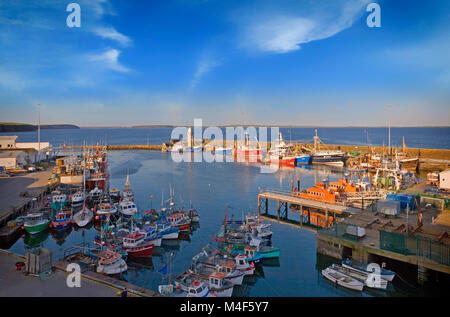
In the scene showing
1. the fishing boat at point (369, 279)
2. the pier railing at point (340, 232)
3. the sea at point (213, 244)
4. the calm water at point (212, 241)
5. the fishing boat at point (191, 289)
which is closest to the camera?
the fishing boat at point (191, 289)

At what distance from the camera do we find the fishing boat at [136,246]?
21.1 meters

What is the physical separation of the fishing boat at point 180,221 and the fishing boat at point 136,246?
440 centimetres

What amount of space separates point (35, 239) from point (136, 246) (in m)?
10.3

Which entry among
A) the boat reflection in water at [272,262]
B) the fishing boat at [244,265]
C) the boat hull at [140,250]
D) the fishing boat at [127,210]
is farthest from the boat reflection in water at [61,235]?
the boat reflection in water at [272,262]

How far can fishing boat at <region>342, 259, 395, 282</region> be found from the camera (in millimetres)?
16797

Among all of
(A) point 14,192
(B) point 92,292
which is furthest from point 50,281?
(A) point 14,192

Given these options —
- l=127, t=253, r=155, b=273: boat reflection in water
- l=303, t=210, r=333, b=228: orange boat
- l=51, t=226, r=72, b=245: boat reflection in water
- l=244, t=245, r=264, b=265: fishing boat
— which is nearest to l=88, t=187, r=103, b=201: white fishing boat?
l=51, t=226, r=72, b=245: boat reflection in water

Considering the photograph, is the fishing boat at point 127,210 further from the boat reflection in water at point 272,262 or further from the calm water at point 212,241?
the boat reflection in water at point 272,262

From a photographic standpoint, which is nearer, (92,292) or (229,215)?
(92,292)

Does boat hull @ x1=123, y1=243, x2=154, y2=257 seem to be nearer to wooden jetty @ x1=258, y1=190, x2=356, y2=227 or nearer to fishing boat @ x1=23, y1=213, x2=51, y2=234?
fishing boat @ x1=23, y1=213, x2=51, y2=234

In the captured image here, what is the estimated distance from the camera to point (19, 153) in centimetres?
5256

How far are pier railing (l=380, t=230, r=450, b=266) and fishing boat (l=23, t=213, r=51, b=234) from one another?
26.5 m

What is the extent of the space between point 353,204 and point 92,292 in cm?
2458
